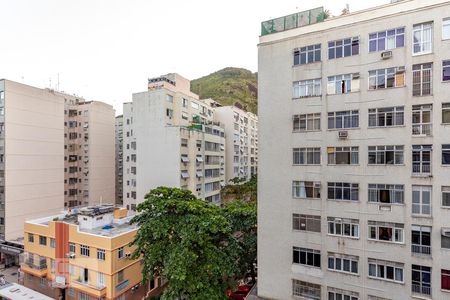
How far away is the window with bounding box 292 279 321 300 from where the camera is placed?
1531 centimetres

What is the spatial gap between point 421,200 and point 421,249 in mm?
2460

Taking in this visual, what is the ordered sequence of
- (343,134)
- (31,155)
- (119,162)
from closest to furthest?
1. (343,134)
2. (31,155)
3. (119,162)

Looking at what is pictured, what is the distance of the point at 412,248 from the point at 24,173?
40593mm

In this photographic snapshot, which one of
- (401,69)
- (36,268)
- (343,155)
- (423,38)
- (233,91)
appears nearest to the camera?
(423,38)

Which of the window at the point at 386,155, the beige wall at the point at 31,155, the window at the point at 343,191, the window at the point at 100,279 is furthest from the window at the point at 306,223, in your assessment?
the beige wall at the point at 31,155

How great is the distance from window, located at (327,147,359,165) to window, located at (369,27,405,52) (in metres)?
5.53

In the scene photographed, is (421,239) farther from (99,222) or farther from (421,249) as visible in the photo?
(99,222)

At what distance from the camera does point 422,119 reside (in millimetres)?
13195

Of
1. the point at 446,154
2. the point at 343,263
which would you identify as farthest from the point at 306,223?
the point at 446,154

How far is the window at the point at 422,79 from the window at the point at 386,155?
9.62ft

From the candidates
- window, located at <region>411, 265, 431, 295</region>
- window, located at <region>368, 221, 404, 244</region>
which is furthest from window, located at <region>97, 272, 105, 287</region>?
window, located at <region>411, 265, 431, 295</region>

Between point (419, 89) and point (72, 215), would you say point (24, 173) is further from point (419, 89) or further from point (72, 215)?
point (419, 89)

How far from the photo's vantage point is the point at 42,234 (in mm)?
23797

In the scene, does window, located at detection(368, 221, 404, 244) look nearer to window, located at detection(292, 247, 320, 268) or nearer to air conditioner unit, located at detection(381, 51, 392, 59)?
window, located at detection(292, 247, 320, 268)
